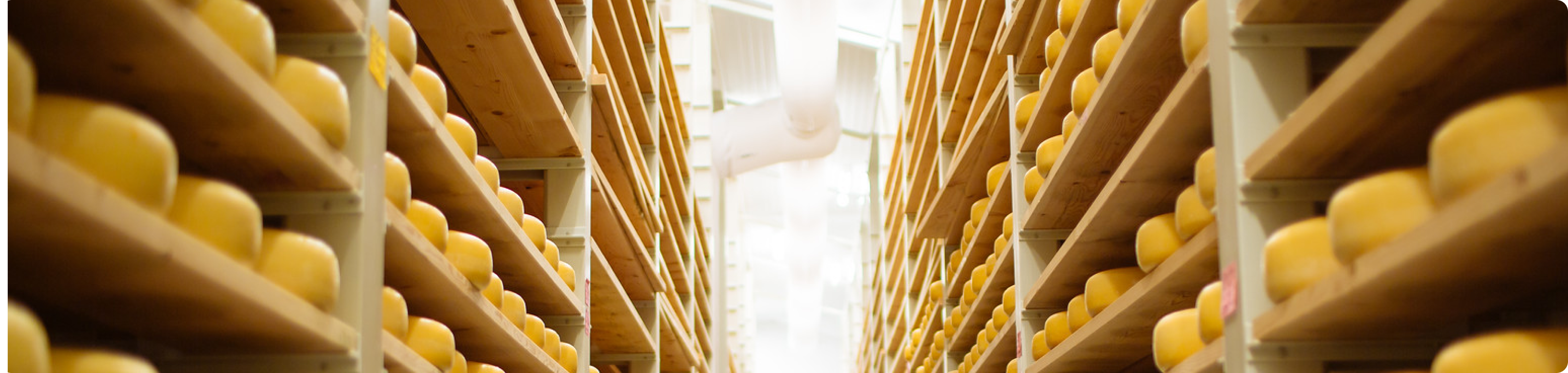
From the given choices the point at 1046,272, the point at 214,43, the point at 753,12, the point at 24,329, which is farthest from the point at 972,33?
the point at 753,12

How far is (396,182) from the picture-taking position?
8.36 ft

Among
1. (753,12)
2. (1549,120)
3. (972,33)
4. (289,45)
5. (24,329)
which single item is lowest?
(24,329)

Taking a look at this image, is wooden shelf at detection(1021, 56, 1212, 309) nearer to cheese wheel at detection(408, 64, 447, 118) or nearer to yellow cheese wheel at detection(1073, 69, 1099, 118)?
yellow cheese wheel at detection(1073, 69, 1099, 118)

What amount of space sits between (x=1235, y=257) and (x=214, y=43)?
152 cm

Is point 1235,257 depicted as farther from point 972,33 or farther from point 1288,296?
point 972,33

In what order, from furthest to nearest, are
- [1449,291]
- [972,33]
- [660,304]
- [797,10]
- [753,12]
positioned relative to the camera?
[753,12]
[797,10]
[660,304]
[972,33]
[1449,291]

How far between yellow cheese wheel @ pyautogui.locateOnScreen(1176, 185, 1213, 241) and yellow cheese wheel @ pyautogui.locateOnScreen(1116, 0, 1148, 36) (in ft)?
1.27

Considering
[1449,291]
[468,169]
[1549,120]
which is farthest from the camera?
[468,169]

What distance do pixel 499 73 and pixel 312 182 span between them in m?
1.52

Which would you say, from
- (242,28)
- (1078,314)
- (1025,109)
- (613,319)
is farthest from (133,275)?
(613,319)

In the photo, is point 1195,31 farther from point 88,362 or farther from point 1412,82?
point 88,362

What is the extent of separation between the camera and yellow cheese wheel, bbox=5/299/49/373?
136 cm

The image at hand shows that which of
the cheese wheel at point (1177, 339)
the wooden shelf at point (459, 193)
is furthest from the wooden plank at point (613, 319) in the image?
the cheese wheel at point (1177, 339)

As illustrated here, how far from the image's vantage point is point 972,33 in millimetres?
5555
